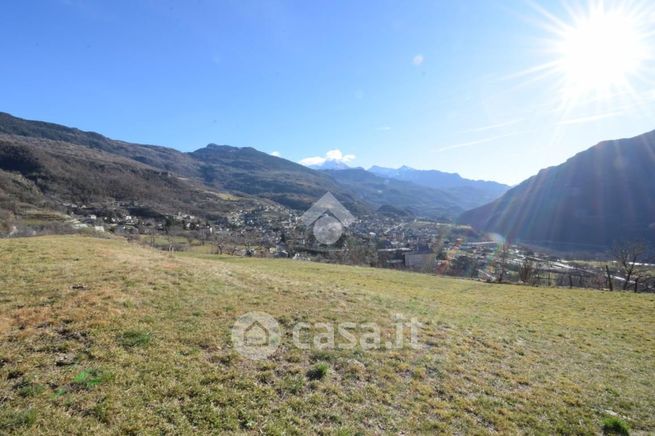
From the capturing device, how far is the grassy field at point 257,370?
20.7ft

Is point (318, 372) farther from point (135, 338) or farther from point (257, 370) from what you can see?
point (135, 338)

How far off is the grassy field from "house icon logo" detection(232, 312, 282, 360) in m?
0.31

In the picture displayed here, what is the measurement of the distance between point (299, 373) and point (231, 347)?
2265 mm

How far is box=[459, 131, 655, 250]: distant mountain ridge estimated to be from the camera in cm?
14475

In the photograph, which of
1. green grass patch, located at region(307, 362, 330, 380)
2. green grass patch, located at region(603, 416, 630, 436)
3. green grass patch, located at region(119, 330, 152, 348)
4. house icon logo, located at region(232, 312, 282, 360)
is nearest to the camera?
green grass patch, located at region(603, 416, 630, 436)

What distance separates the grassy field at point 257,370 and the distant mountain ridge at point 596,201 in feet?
535

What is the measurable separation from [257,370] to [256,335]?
219cm

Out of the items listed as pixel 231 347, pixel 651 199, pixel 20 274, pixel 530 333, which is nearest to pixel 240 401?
pixel 231 347

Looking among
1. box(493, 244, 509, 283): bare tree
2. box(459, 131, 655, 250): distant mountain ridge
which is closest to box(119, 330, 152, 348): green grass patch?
box(493, 244, 509, 283): bare tree

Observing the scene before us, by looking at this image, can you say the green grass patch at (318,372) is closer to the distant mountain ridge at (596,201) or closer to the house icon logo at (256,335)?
the house icon logo at (256,335)

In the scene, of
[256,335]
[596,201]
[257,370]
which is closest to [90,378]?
[257,370]

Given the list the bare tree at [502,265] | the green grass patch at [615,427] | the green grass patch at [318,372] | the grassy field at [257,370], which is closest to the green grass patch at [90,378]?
the grassy field at [257,370]

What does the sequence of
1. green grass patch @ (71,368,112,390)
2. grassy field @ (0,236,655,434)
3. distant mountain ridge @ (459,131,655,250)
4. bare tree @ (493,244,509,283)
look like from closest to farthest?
grassy field @ (0,236,655,434) → green grass patch @ (71,368,112,390) → bare tree @ (493,244,509,283) → distant mountain ridge @ (459,131,655,250)

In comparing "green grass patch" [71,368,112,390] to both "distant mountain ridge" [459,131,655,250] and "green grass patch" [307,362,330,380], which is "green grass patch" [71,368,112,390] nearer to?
"green grass patch" [307,362,330,380]
